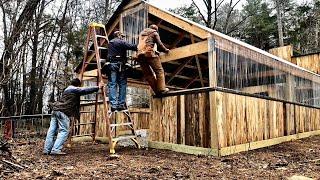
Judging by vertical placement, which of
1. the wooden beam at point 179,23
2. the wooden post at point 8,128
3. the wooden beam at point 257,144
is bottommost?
the wooden beam at point 257,144

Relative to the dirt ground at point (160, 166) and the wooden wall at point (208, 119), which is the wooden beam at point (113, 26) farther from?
the dirt ground at point (160, 166)

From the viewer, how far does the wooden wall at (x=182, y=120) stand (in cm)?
675

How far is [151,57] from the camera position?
277 inches

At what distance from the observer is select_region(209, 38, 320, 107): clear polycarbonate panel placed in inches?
277

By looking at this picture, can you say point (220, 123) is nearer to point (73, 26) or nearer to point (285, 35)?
point (73, 26)

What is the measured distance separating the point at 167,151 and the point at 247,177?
2.75 metres

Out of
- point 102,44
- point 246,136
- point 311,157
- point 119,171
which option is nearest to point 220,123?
point 246,136

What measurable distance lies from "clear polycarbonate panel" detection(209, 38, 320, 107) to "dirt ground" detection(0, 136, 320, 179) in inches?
64.8

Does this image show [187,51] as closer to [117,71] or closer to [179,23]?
[179,23]

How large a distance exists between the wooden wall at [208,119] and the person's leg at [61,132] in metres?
1.98

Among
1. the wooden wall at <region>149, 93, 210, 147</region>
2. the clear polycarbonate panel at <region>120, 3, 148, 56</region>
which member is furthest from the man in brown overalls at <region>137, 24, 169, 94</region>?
the clear polycarbonate panel at <region>120, 3, 148, 56</region>

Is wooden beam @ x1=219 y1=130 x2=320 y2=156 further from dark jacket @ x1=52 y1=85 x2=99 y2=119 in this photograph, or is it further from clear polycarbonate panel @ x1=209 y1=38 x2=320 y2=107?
dark jacket @ x1=52 y1=85 x2=99 y2=119

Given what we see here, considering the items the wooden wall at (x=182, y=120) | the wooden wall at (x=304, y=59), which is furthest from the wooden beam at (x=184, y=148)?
the wooden wall at (x=304, y=59)

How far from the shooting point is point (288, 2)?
2955 cm
